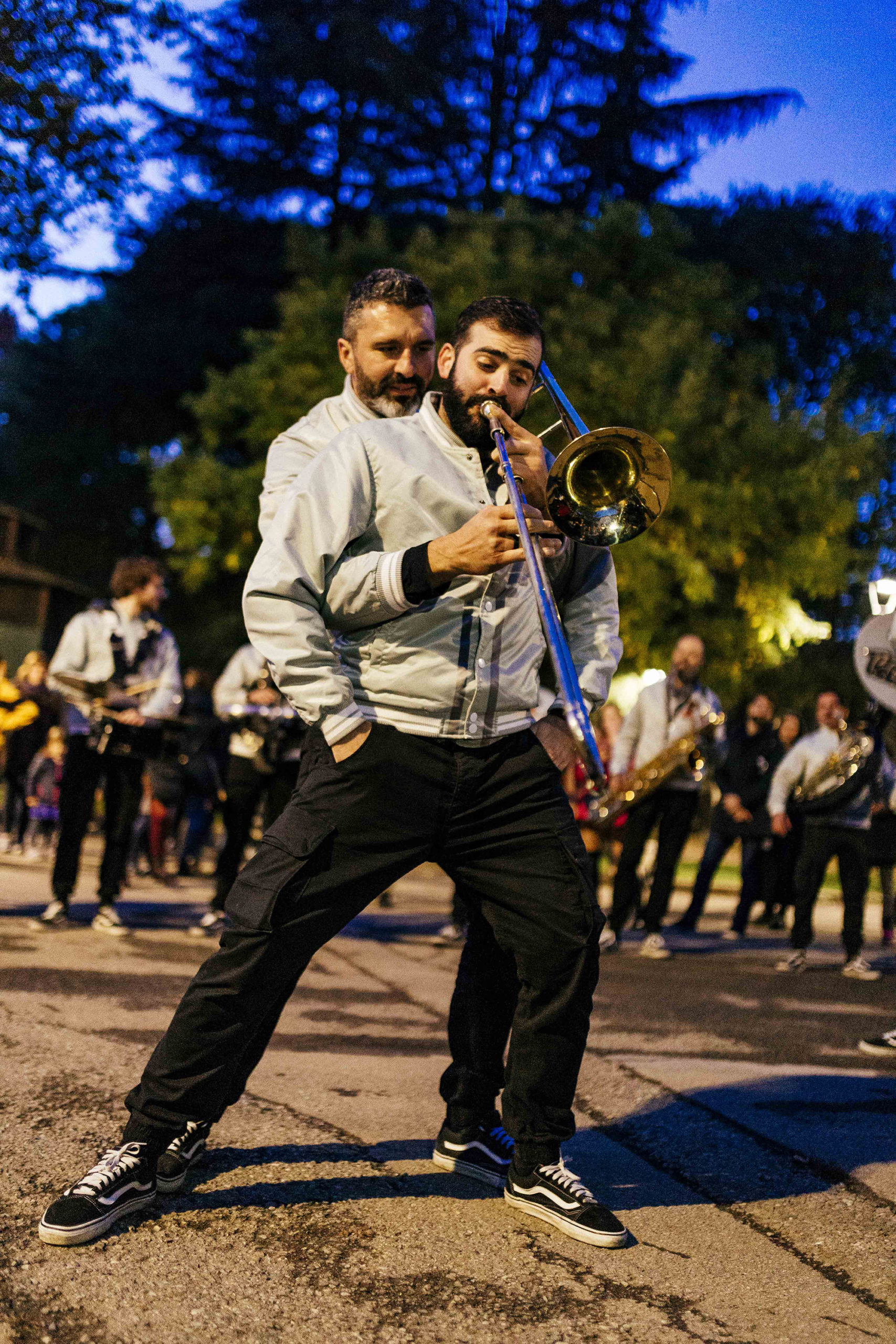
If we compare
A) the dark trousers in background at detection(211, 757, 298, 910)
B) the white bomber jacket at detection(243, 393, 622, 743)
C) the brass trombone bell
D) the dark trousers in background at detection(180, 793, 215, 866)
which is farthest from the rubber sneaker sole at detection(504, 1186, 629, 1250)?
the dark trousers in background at detection(180, 793, 215, 866)

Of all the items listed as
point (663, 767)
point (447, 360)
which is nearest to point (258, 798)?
point (663, 767)

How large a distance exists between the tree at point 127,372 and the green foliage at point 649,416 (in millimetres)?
4088

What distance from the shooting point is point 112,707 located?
24.6 ft

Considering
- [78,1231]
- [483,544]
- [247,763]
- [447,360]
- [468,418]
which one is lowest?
[78,1231]

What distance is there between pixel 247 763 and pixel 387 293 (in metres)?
3.97

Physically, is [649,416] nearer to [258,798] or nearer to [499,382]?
[258,798]

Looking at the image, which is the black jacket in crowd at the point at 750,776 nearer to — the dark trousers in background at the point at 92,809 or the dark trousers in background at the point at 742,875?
the dark trousers in background at the point at 742,875

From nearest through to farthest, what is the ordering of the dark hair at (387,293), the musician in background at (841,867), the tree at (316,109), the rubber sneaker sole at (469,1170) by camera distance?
the rubber sneaker sole at (469,1170) → the dark hair at (387,293) → the musician in background at (841,867) → the tree at (316,109)

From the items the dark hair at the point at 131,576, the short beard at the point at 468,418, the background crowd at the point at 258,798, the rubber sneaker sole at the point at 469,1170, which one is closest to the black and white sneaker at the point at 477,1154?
the rubber sneaker sole at the point at 469,1170

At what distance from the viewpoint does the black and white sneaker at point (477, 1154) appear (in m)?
3.39

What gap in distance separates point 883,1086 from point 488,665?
2796 mm

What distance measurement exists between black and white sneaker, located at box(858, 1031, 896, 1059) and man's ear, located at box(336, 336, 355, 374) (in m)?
3.59

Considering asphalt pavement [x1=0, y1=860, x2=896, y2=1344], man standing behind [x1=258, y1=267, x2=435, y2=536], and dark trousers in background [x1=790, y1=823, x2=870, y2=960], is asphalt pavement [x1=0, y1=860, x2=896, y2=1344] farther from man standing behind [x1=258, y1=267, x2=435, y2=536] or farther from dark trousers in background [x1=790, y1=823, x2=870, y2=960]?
dark trousers in background [x1=790, y1=823, x2=870, y2=960]

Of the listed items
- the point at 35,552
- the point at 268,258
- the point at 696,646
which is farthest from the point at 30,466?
the point at 696,646
